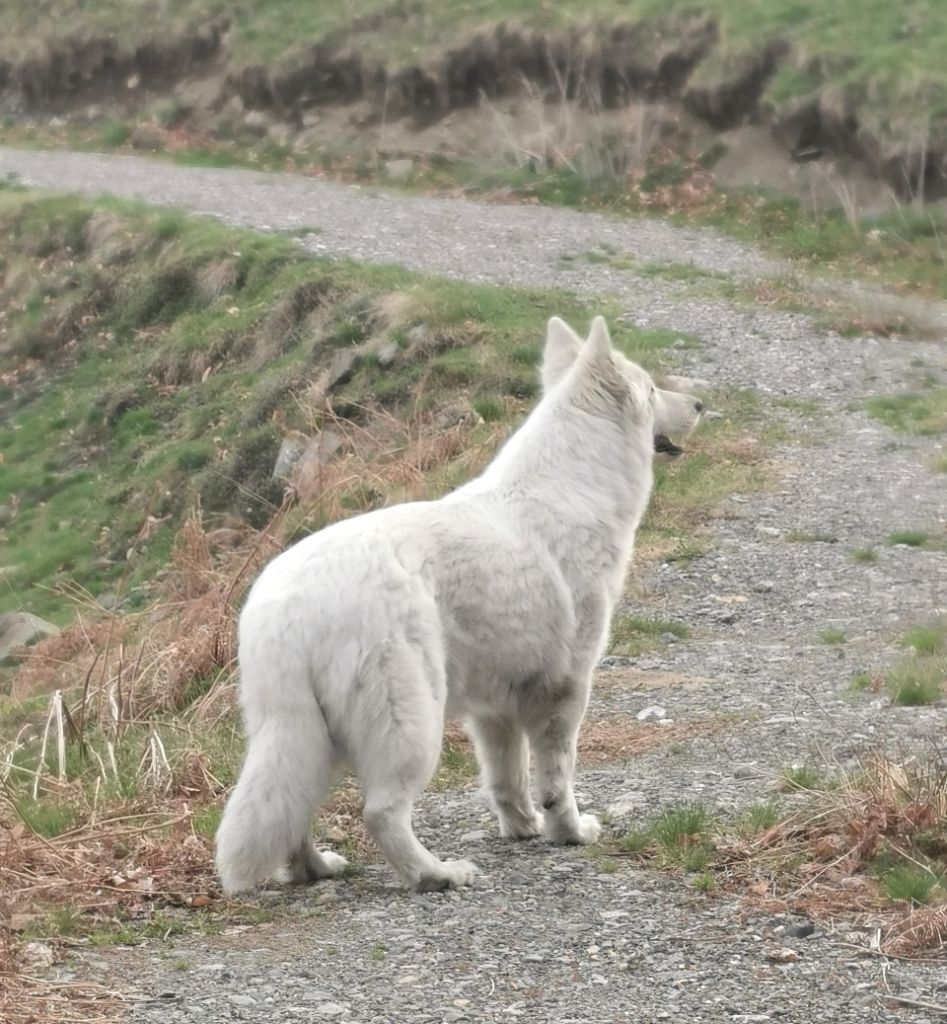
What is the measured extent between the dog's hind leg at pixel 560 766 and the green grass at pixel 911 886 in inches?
57.1

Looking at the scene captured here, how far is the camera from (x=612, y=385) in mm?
7254

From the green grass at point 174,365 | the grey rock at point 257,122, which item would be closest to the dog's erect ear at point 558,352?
the green grass at point 174,365

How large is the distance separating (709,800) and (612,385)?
1.94m

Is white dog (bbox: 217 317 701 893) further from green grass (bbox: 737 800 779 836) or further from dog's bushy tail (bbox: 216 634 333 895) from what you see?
green grass (bbox: 737 800 779 836)

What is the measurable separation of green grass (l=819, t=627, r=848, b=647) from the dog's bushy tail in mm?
5123

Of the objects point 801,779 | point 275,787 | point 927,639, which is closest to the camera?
point 275,787

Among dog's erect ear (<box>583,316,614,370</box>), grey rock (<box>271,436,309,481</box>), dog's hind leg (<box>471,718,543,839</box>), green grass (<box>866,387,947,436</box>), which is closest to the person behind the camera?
dog's hind leg (<box>471,718,543,839</box>)

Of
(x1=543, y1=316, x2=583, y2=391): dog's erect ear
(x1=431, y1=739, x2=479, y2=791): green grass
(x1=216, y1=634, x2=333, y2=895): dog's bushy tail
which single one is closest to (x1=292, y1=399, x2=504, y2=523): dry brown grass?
(x1=431, y1=739, x2=479, y2=791): green grass

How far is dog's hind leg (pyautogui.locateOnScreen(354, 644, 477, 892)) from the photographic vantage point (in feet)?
19.0

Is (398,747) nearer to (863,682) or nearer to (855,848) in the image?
(855,848)

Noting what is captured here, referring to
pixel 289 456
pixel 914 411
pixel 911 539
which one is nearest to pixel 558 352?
pixel 911 539

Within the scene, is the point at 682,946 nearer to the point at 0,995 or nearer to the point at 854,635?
the point at 0,995

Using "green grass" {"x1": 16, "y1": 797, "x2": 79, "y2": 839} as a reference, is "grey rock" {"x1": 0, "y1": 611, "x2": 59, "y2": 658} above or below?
below

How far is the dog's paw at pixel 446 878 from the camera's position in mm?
5988
